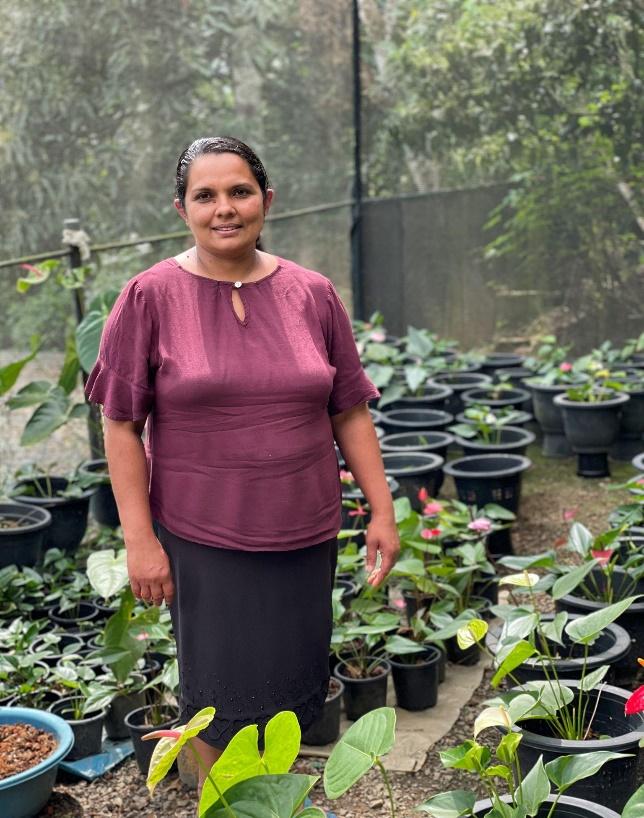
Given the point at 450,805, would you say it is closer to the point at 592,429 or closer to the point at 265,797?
the point at 265,797

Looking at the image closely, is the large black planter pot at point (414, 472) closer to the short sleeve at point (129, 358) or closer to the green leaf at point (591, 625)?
the green leaf at point (591, 625)

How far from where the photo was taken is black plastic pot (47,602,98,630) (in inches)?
133

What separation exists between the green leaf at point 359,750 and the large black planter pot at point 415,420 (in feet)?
11.9

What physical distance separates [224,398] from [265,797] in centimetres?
70

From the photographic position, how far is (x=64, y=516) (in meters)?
4.15

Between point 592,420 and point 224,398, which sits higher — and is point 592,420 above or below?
below

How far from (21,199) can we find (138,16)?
1.27m

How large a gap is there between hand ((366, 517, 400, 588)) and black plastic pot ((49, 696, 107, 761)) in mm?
935

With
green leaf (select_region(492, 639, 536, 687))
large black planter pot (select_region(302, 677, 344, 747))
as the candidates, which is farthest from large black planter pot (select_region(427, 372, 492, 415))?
green leaf (select_region(492, 639, 536, 687))

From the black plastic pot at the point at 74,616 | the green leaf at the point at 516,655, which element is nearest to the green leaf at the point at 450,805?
the green leaf at the point at 516,655

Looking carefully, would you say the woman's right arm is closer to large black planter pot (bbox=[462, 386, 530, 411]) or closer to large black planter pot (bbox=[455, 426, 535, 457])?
large black planter pot (bbox=[455, 426, 535, 457])

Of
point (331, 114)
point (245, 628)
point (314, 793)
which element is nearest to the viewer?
point (245, 628)

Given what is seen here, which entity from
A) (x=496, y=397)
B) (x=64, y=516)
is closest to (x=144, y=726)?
(x=64, y=516)

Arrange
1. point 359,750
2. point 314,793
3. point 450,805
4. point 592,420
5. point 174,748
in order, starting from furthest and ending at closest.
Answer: point 592,420
point 314,793
point 450,805
point 359,750
point 174,748
